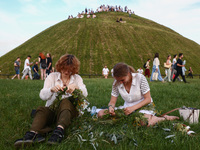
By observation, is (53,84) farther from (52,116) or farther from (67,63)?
(52,116)

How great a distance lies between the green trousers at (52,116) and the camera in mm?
3012

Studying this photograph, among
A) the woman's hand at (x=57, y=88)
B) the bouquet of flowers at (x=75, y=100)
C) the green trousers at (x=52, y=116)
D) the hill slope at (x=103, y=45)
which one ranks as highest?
the hill slope at (x=103, y=45)

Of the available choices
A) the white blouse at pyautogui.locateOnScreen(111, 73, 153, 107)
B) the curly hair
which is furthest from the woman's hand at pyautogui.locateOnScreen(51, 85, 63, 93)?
the white blouse at pyautogui.locateOnScreen(111, 73, 153, 107)

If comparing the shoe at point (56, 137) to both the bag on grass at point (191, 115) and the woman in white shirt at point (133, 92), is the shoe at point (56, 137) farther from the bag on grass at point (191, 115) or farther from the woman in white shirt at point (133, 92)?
the bag on grass at point (191, 115)

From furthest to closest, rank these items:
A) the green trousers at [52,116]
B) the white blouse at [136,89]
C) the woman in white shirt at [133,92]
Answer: the white blouse at [136,89]
the woman in white shirt at [133,92]
the green trousers at [52,116]

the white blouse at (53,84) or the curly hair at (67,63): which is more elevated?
the curly hair at (67,63)

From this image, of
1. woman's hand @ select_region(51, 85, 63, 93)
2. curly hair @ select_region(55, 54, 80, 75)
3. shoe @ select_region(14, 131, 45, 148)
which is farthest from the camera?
curly hair @ select_region(55, 54, 80, 75)

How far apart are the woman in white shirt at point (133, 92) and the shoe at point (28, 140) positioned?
5.15 feet

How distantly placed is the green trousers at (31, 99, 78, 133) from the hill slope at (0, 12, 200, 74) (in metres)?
30.6

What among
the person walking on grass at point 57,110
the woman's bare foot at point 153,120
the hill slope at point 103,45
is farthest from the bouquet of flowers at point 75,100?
the hill slope at point 103,45

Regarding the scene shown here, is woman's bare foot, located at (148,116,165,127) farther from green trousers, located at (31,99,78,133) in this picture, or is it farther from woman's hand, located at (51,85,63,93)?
woman's hand, located at (51,85,63,93)

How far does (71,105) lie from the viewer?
3537mm

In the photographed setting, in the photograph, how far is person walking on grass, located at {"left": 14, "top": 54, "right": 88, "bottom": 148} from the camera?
8.94 feet

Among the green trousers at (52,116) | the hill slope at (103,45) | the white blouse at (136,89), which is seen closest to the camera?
the green trousers at (52,116)
